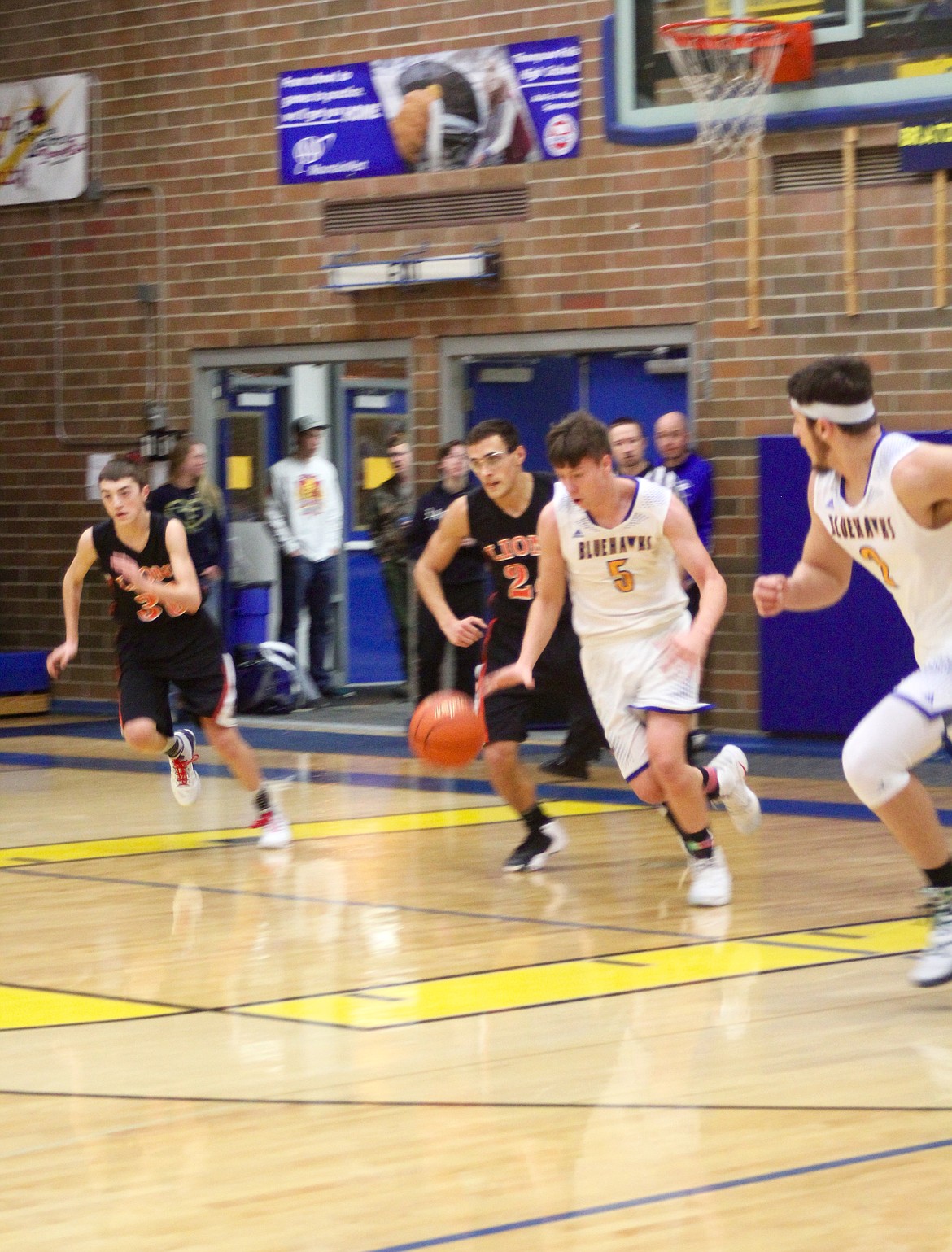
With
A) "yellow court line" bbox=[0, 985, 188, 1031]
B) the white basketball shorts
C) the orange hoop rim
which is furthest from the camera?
the orange hoop rim

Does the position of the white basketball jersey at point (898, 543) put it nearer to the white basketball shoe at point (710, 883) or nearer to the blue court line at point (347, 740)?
the white basketball shoe at point (710, 883)

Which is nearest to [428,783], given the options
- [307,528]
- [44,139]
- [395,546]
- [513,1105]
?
[395,546]

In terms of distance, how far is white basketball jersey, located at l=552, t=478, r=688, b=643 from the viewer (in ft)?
20.2

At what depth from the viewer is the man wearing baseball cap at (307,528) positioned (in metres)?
12.5

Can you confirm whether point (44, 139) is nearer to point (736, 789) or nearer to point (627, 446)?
point (627, 446)

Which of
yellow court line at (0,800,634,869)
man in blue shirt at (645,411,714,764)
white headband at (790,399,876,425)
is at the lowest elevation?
yellow court line at (0,800,634,869)

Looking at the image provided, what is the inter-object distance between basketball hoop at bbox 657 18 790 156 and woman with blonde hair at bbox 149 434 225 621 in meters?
3.34

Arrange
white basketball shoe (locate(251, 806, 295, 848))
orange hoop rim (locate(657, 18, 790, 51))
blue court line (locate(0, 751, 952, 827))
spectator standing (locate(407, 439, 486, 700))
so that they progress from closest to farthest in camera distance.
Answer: white basketball shoe (locate(251, 806, 295, 848)) → blue court line (locate(0, 751, 952, 827)) → orange hoop rim (locate(657, 18, 790, 51)) → spectator standing (locate(407, 439, 486, 700))

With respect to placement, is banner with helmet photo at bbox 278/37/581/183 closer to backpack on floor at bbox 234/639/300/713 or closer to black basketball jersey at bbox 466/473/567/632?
backpack on floor at bbox 234/639/300/713

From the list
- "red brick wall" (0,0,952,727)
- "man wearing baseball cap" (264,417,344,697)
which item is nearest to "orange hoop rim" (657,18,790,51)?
"red brick wall" (0,0,952,727)

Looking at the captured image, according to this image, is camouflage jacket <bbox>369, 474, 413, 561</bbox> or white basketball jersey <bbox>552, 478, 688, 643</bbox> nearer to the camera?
white basketball jersey <bbox>552, 478, 688, 643</bbox>

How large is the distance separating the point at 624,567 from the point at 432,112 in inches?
233

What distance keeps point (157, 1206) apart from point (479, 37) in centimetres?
912

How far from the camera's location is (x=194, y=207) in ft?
40.7
